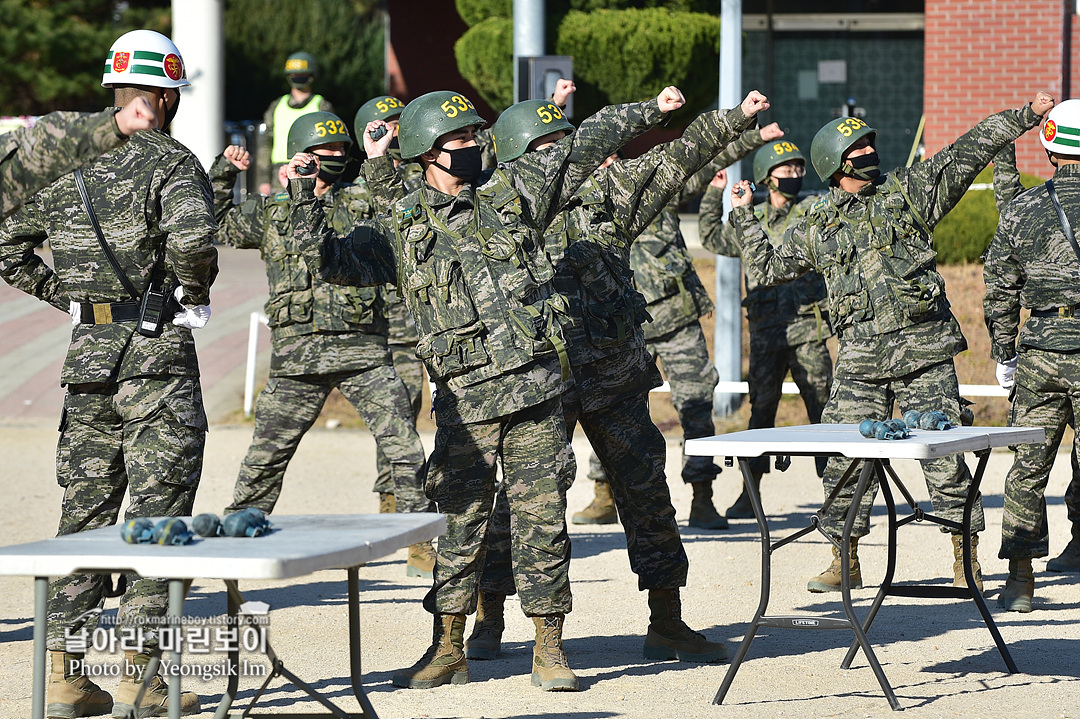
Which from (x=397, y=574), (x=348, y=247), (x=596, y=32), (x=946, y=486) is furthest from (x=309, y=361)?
(x=596, y=32)

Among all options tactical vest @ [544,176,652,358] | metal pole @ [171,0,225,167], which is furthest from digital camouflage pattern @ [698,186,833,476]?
metal pole @ [171,0,225,167]

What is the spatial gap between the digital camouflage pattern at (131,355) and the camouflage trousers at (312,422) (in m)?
2.07

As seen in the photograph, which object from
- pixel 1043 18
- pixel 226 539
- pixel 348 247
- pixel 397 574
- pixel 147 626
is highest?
pixel 1043 18

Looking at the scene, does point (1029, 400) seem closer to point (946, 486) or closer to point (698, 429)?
point (946, 486)

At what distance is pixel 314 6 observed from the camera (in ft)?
102

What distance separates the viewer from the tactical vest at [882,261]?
24.6ft

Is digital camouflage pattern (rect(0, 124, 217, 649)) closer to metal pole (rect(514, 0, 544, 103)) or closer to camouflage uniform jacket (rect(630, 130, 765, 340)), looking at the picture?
camouflage uniform jacket (rect(630, 130, 765, 340))

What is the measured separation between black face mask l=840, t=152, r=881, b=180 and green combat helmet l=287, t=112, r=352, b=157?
2.63 meters

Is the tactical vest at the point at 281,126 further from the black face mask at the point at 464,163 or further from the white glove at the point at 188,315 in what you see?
the white glove at the point at 188,315

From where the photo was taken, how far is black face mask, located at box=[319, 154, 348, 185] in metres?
7.95

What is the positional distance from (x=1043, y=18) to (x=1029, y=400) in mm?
12423

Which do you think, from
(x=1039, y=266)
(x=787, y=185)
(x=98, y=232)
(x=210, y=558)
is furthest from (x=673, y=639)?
(x=787, y=185)

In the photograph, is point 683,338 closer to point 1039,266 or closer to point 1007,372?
point 1007,372

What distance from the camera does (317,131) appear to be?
7.83 m
